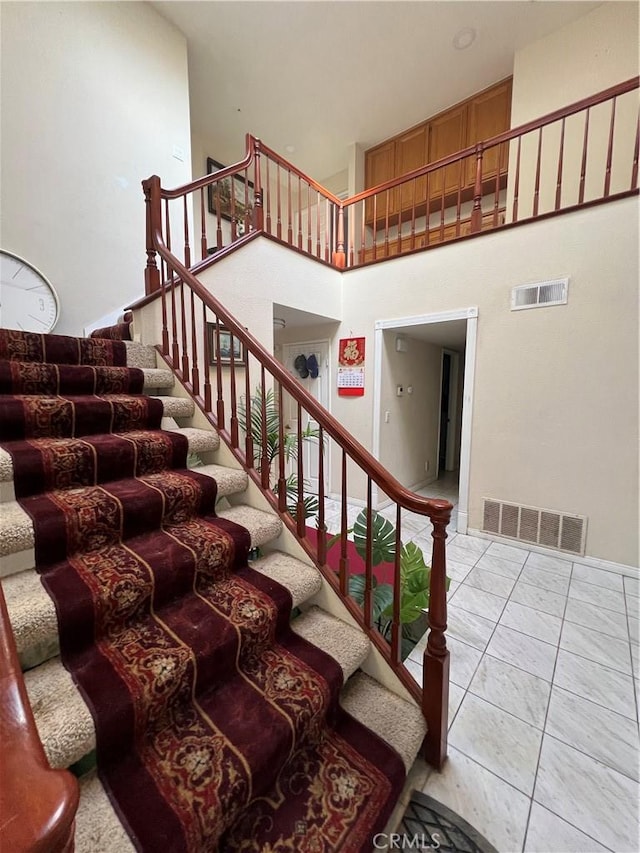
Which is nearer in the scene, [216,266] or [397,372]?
[216,266]

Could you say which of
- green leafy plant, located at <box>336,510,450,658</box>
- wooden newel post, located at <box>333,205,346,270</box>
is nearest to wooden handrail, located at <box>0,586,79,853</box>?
green leafy plant, located at <box>336,510,450,658</box>

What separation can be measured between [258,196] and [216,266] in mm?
790

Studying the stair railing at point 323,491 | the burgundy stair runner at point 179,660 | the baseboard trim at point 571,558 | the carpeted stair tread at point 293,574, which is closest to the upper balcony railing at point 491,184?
the stair railing at point 323,491

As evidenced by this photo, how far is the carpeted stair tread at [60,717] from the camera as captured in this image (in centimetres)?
79

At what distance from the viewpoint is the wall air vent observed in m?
2.71

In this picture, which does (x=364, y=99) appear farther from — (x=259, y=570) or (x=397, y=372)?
(x=259, y=570)

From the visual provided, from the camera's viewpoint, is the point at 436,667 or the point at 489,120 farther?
the point at 489,120

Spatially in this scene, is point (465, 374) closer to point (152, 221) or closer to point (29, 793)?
point (152, 221)

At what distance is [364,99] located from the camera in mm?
4051

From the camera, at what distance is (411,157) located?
4.50 m

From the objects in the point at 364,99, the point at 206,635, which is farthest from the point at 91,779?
the point at 364,99

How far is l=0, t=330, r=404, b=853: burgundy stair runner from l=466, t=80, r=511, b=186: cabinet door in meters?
4.51

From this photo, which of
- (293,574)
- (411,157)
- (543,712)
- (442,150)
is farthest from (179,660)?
(411,157)

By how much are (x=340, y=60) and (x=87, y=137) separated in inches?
108
